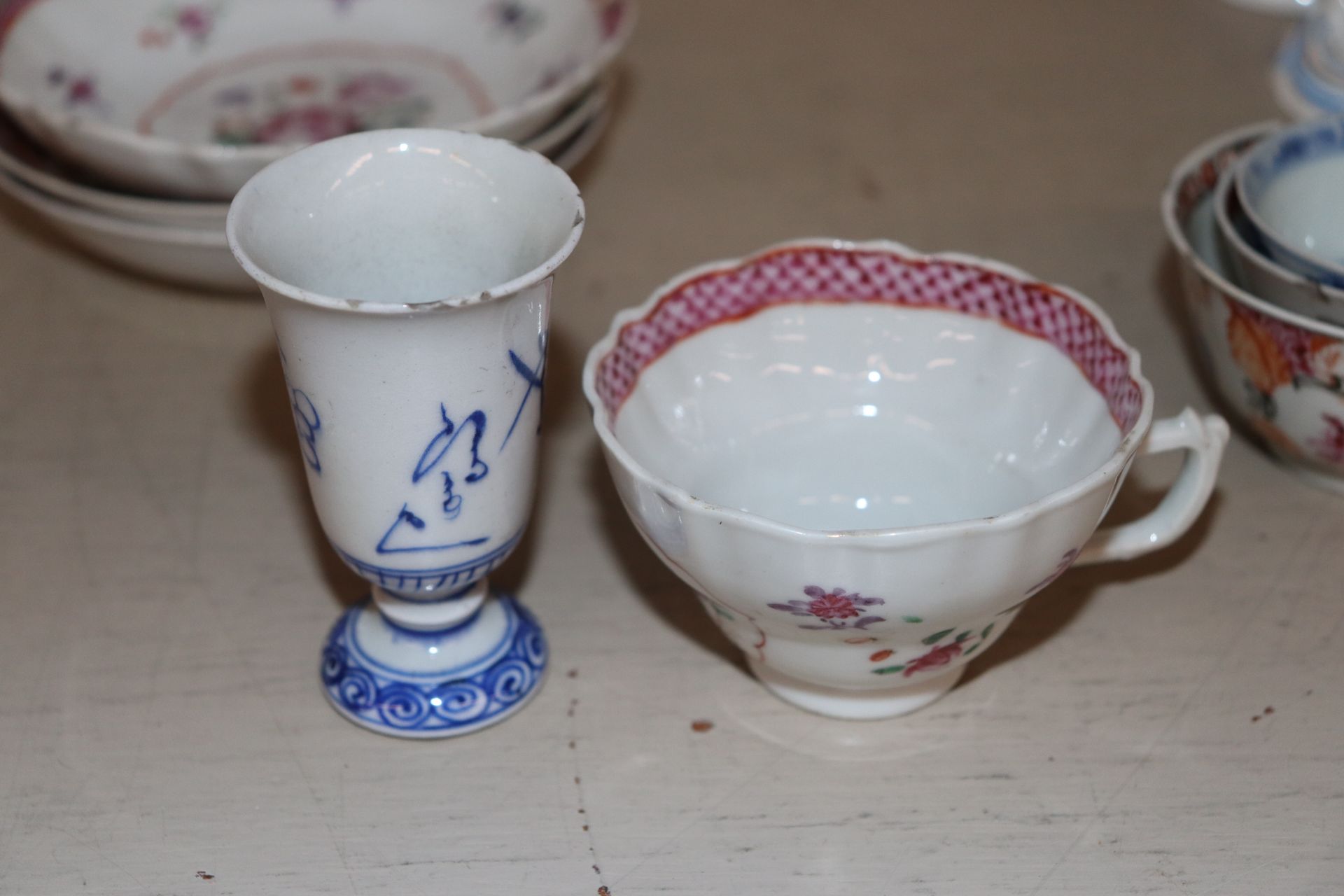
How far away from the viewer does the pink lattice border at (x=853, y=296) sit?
662 millimetres

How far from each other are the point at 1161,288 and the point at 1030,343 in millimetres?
258

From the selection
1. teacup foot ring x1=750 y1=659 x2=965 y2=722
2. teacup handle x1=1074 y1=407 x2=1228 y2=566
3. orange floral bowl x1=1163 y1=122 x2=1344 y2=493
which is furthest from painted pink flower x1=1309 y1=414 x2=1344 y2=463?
teacup foot ring x1=750 y1=659 x2=965 y2=722

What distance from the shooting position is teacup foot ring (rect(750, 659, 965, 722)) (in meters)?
0.62

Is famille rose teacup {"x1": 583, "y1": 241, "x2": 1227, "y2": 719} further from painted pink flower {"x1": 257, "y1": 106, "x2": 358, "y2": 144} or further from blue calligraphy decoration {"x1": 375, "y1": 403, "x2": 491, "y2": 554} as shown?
painted pink flower {"x1": 257, "y1": 106, "x2": 358, "y2": 144}

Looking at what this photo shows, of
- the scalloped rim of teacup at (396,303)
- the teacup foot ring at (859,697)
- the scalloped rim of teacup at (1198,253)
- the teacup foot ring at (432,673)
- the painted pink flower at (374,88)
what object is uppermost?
the scalloped rim of teacup at (396,303)

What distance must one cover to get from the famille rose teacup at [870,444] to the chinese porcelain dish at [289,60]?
0.88ft

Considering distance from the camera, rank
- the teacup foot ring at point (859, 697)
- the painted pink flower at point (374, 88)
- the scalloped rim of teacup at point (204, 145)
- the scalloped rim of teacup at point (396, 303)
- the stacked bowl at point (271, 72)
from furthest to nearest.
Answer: the painted pink flower at point (374, 88), the stacked bowl at point (271, 72), the scalloped rim of teacup at point (204, 145), the teacup foot ring at point (859, 697), the scalloped rim of teacup at point (396, 303)

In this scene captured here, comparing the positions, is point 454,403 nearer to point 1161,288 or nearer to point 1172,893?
point 1172,893

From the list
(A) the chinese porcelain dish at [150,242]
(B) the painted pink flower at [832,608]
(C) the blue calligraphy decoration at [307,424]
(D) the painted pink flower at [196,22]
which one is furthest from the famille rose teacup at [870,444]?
(D) the painted pink flower at [196,22]

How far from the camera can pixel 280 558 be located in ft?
2.38

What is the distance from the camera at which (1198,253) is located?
0.80 m

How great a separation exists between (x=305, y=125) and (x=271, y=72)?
2.4 inches

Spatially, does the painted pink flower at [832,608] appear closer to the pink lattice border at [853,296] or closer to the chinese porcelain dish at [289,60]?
the pink lattice border at [853,296]

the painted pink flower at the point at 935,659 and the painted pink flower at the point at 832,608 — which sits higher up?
the painted pink flower at the point at 832,608
